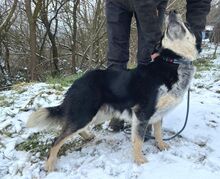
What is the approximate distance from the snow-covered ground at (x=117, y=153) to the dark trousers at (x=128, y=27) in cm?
86

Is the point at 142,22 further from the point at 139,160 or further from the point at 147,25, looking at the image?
the point at 139,160

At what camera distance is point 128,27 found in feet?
13.3

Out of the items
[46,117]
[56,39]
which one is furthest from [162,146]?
[56,39]

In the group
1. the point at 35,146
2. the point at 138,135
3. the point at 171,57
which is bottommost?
the point at 35,146

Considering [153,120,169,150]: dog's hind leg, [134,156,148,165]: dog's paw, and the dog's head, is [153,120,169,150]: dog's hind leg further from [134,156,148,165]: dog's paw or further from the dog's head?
the dog's head

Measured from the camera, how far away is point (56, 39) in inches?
591

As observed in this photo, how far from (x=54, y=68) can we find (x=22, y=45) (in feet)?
4.54

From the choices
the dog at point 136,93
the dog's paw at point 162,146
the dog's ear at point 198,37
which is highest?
the dog's ear at point 198,37

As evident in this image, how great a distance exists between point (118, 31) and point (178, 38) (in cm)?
81

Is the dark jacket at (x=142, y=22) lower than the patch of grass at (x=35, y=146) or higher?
higher

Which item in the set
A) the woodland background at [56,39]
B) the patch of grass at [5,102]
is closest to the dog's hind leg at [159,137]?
the patch of grass at [5,102]

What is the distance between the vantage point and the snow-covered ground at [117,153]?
11.3ft

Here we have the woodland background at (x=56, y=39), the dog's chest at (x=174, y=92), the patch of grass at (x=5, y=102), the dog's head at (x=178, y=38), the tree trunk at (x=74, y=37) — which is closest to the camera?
the dog's head at (x=178, y=38)

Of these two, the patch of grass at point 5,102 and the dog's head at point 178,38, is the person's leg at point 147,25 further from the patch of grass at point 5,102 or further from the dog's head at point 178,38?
the patch of grass at point 5,102
